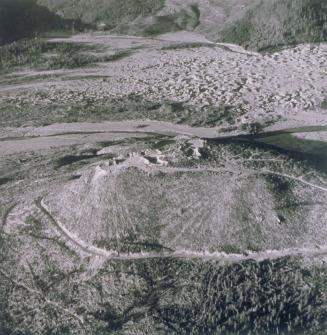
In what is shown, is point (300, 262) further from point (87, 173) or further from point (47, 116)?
point (47, 116)

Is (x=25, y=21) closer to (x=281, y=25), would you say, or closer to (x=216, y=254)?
(x=281, y=25)

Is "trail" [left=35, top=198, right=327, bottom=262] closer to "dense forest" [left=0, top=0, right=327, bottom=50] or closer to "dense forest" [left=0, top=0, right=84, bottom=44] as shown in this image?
"dense forest" [left=0, top=0, right=327, bottom=50]

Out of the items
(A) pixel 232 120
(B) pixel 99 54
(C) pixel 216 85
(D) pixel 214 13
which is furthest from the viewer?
(D) pixel 214 13

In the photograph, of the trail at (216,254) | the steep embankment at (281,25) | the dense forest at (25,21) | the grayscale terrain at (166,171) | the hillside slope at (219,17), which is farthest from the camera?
the dense forest at (25,21)

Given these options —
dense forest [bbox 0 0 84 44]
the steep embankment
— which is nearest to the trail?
the steep embankment

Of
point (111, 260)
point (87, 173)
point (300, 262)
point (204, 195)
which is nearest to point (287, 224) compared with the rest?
point (300, 262)

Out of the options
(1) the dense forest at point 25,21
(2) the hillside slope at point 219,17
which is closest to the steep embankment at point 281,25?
(2) the hillside slope at point 219,17

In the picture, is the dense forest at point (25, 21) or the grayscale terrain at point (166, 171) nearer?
the grayscale terrain at point (166, 171)

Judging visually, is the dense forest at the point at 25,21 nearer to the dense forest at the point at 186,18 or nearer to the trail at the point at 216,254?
the dense forest at the point at 186,18
